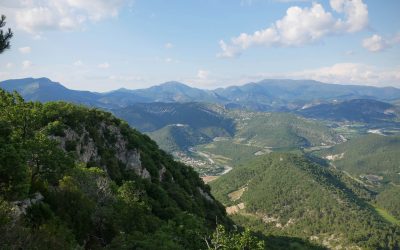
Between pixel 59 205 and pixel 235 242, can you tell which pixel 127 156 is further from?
pixel 235 242

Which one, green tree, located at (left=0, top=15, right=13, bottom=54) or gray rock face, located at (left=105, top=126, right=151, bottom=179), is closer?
green tree, located at (left=0, top=15, right=13, bottom=54)

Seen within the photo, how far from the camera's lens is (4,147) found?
3944 cm

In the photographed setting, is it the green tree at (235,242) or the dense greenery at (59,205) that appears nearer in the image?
the dense greenery at (59,205)

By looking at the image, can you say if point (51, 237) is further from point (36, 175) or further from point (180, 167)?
point (180, 167)

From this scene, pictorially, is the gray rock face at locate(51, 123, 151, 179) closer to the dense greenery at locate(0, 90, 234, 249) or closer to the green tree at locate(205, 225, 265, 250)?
the dense greenery at locate(0, 90, 234, 249)

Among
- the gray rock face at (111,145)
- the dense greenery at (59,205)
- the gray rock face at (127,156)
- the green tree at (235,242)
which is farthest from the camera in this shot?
the gray rock face at (127,156)

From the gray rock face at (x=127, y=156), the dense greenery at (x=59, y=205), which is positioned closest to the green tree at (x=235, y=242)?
the dense greenery at (x=59, y=205)

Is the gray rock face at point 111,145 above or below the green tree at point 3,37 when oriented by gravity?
below

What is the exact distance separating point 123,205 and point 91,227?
5147 mm

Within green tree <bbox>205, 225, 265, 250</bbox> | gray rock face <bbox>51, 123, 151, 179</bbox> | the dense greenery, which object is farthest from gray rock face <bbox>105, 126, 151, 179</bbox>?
green tree <bbox>205, 225, 265, 250</bbox>

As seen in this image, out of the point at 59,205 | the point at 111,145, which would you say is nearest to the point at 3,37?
the point at 59,205

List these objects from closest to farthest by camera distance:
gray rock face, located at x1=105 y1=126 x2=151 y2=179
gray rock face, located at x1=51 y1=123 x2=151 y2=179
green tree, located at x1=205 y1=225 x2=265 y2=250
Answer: green tree, located at x1=205 y1=225 x2=265 y2=250 → gray rock face, located at x1=51 y1=123 x2=151 y2=179 → gray rock face, located at x1=105 y1=126 x2=151 y2=179

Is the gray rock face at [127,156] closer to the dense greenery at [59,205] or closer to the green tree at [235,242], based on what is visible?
the dense greenery at [59,205]

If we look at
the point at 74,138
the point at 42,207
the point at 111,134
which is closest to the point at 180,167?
the point at 111,134
